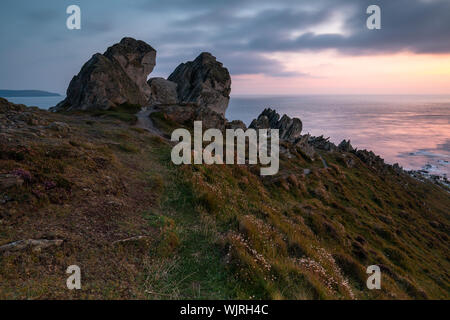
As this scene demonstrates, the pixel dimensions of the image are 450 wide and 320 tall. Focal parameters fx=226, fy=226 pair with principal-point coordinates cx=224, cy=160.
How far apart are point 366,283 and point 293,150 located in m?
48.9

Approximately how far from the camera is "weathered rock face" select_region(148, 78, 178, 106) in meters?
73.6

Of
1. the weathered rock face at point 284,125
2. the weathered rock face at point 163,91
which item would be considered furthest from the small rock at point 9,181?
the weathered rock face at point 284,125

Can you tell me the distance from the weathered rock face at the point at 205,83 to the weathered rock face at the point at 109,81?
14.5 metres

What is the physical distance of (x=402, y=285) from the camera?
15273mm

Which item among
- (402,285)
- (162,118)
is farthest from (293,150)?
(402,285)

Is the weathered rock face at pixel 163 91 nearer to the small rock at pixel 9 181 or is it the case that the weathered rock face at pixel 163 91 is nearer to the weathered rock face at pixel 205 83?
the weathered rock face at pixel 205 83

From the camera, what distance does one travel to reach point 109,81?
2031 inches

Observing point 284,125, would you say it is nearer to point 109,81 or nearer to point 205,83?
point 205,83

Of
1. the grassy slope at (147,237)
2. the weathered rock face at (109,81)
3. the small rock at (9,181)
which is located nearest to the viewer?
the grassy slope at (147,237)

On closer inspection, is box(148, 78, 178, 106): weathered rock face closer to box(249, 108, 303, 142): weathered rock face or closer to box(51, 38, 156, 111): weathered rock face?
box(51, 38, 156, 111): weathered rock face

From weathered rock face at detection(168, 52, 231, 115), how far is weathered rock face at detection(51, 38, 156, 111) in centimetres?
1453

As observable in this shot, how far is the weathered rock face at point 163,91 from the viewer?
73.6 meters

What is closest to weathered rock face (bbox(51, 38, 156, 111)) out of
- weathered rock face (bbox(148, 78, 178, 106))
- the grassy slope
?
weathered rock face (bbox(148, 78, 178, 106))
